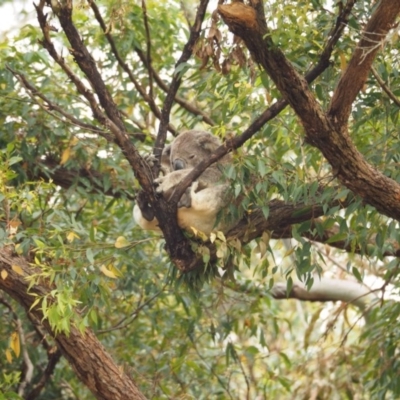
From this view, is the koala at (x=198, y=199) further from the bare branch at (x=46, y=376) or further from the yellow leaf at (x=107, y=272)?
the bare branch at (x=46, y=376)

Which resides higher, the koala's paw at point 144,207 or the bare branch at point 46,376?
the koala's paw at point 144,207

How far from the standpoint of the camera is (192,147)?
5.24m

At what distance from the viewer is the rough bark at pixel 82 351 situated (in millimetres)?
4398

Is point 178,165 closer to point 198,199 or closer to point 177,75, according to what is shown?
point 198,199

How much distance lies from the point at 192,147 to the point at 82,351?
146 centimetres

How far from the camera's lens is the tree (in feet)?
12.5

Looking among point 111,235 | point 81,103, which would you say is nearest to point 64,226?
point 111,235

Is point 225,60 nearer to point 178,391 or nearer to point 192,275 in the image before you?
point 192,275

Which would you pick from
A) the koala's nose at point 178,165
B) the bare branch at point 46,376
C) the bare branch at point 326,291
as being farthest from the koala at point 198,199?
the bare branch at point 326,291

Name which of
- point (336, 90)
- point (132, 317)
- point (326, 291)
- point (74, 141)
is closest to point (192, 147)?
point (74, 141)

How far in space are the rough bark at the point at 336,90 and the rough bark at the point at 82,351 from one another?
156 cm

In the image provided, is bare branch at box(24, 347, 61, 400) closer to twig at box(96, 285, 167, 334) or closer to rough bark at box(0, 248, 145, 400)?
twig at box(96, 285, 167, 334)

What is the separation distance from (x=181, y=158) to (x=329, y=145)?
1.63 metres

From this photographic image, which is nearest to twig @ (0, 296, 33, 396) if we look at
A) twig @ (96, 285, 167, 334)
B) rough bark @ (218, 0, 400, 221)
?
twig @ (96, 285, 167, 334)
